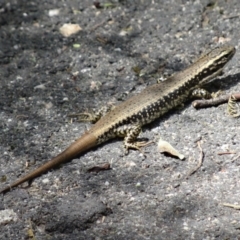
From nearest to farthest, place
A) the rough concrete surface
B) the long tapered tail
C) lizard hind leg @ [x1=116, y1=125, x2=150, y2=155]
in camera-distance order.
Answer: the rough concrete surface < the long tapered tail < lizard hind leg @ [x1=116, y1=125, x2=150, y2=155]

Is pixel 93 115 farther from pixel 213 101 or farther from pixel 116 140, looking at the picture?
pixel 213 101

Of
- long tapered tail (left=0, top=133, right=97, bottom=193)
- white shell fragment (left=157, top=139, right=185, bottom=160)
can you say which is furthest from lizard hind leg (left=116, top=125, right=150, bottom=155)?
long tapered tail (left=0, top=133, right=97, bottom=193)

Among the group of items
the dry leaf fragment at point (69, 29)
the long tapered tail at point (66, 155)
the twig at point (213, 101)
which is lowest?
the long tapered tail at point (66, 155)

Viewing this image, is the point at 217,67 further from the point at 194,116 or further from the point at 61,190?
the point at 61,190

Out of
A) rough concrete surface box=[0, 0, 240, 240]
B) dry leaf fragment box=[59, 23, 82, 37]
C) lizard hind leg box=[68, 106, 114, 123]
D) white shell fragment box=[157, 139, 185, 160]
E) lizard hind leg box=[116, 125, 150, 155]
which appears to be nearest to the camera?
rough concrete surface box=[0, 0, 240, 240]

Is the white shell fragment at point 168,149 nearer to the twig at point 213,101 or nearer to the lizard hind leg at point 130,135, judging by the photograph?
the lizard hind leg at point 130,135

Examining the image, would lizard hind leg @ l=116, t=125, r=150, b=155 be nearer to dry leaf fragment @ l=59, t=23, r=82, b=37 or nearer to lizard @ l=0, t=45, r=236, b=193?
lizard @ l=0, t=45, r=236, b=193

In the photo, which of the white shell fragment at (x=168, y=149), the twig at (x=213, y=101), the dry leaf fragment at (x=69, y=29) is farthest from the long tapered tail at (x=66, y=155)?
Answer: the dry leaf fragment at (x=69, y=29)

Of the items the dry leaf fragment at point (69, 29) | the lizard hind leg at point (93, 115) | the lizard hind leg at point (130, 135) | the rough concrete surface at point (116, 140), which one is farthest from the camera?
the dry leaf fragment at point (69, 29)
